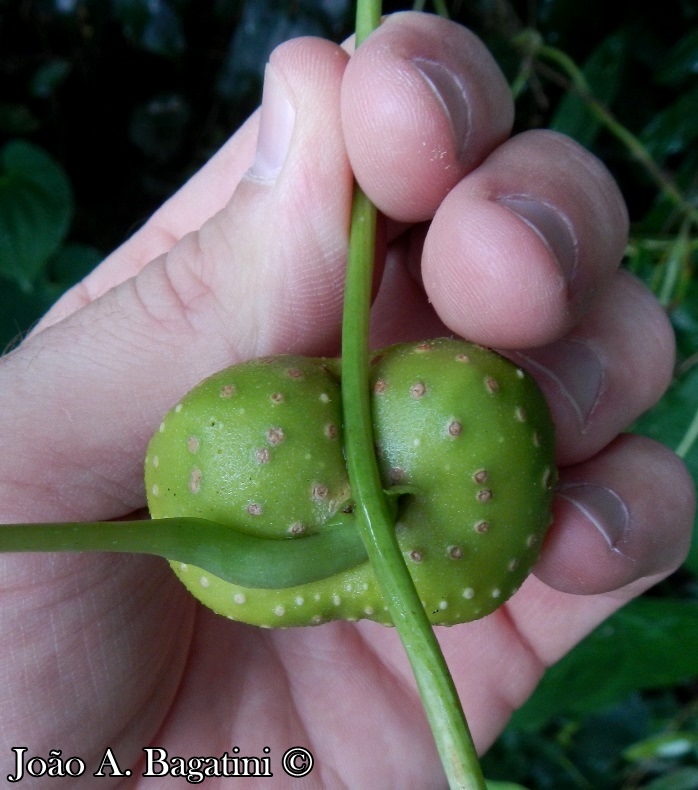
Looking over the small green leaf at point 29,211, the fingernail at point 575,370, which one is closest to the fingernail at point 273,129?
the fingernail at point 575,370

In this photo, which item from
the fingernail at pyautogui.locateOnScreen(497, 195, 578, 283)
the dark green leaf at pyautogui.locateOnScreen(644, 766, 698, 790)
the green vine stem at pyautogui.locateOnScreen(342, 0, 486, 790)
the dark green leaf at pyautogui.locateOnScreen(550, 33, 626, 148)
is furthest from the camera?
the dark green leaf at pyautogui.locateOnScreen(644, 766, 698, 790)

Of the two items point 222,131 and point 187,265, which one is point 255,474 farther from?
point 222,131

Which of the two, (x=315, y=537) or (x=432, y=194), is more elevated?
(x=432, y=194)

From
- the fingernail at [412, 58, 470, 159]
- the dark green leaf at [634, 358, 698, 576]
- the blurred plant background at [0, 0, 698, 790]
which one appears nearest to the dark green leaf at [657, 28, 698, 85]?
the blurred plant background at [0, 0, 698, 790]

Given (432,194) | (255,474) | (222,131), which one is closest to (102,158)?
(222,131)

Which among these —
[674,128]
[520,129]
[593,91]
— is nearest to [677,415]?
[674,128]

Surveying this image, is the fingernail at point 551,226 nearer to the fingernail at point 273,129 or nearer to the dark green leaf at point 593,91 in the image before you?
the fingernail at point 273,129

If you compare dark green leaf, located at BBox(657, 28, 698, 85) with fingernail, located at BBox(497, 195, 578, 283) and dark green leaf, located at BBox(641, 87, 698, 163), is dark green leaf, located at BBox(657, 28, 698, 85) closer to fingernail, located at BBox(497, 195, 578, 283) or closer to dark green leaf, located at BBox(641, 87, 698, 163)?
dark green leaf, located at BBox(641, 87, 698, 163)
